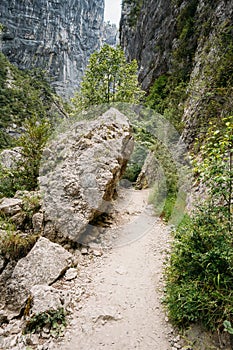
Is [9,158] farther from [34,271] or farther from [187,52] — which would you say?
[187,52]

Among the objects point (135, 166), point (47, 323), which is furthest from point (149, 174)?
point (47, 323)

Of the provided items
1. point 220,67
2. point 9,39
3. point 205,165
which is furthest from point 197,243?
point 9,39

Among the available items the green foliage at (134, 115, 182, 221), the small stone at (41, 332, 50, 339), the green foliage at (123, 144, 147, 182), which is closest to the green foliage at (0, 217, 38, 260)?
the small stone at (41, 332, 50, 339)

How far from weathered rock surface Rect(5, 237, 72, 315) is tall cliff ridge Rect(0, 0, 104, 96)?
70.8 m

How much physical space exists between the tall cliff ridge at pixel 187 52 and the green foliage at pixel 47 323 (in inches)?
243

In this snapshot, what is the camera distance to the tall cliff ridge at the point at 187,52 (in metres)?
7.09

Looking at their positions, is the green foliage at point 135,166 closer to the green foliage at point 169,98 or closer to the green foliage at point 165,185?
the green foliage at point 165,185

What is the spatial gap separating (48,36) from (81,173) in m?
77.5

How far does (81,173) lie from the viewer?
593 centimetres

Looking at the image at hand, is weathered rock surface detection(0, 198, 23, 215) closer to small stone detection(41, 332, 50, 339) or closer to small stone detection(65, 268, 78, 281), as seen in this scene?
small stone detection(65, 268, 78, 281)

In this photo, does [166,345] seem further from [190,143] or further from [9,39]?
[9,39]

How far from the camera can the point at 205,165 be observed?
9.62 ft

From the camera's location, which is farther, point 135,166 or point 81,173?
point 135,166

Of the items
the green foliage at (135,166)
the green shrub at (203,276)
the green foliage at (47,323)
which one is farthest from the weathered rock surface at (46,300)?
the green foliage at (135,166)
